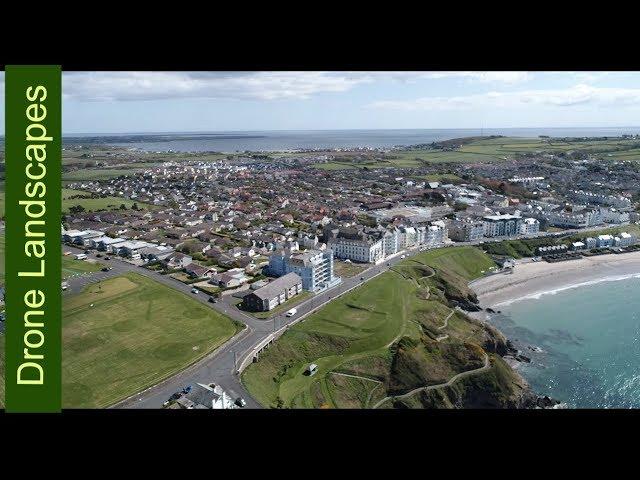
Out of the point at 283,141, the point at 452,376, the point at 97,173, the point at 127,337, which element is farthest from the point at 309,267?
the point at 283,141

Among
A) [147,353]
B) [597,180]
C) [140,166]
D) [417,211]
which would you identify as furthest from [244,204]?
[597,180]

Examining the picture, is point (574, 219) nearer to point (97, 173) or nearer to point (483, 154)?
point (483, 154)

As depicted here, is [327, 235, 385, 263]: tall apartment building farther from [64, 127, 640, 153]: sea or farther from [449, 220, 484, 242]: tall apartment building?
[64, 127, 640, 153]: sea

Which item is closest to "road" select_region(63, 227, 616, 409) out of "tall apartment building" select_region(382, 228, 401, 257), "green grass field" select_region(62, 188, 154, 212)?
"tall apartment building" select_region(382, 228, 401, 257)

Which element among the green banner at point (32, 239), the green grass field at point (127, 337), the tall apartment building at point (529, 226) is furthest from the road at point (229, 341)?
the tall apartment building at point (529, 226)

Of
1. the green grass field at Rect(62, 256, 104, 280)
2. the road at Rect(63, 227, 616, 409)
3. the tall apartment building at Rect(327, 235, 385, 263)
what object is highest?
the tall apartment building at Rect(327, 235, 385, 263)
